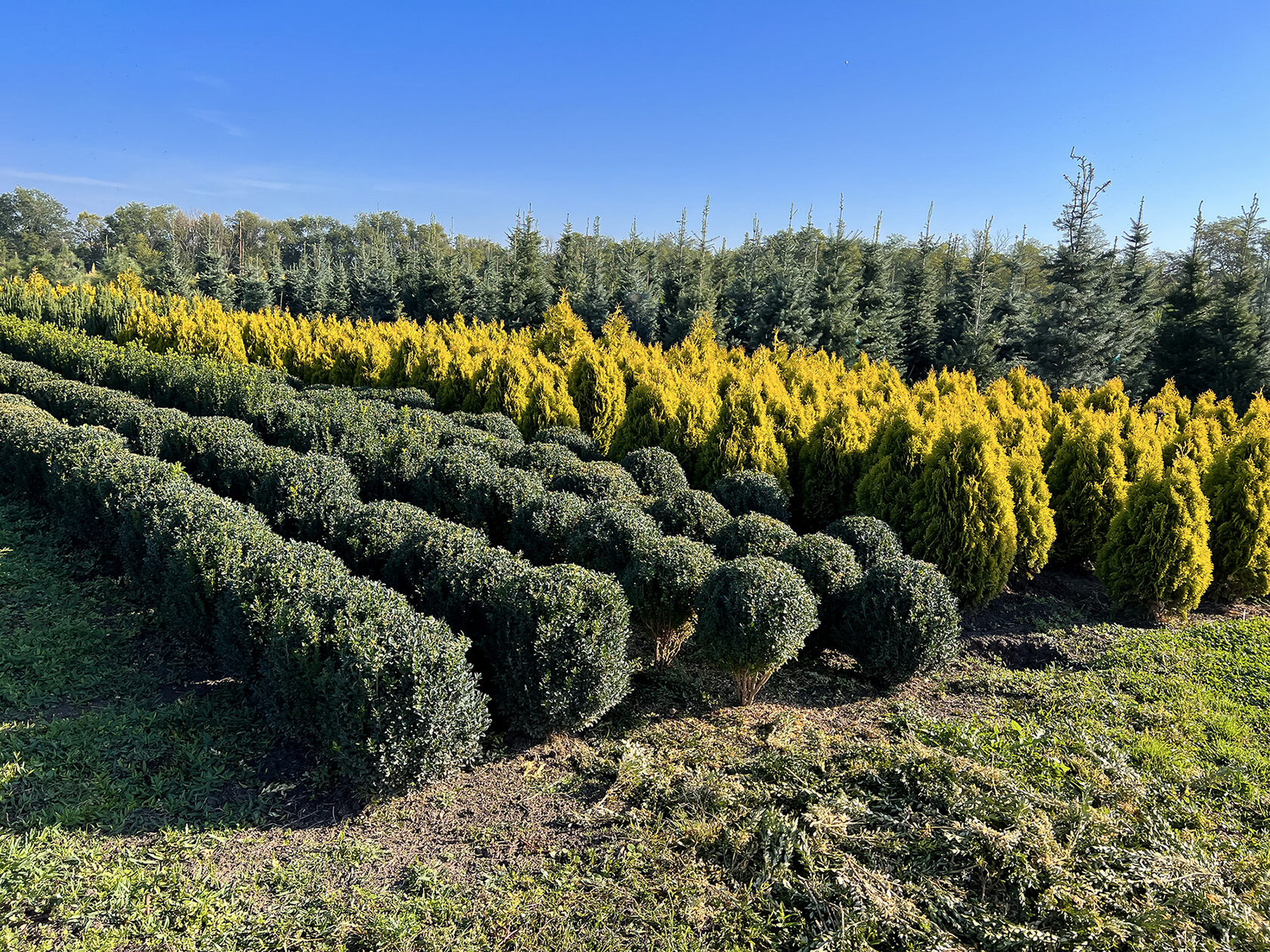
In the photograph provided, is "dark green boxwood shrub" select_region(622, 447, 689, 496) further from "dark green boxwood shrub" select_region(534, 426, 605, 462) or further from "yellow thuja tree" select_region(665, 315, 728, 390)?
"yellow thuja tree" select_region(665, 315, 728, 390)

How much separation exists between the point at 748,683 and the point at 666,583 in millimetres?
941

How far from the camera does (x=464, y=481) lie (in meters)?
6.69

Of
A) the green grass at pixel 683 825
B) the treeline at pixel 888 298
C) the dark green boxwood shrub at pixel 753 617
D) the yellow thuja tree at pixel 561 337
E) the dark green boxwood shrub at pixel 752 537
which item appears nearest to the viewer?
the green grass at pixel 683 825

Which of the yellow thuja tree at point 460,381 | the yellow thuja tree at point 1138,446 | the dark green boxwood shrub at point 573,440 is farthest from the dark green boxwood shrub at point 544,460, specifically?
the yellow thuja tree at point 1138,446

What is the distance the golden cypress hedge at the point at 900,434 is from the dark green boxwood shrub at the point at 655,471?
105cm

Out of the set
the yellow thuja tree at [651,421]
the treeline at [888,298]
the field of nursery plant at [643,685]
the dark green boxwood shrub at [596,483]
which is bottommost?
the field of nursery plant at [643,685]

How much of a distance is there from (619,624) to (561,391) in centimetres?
667

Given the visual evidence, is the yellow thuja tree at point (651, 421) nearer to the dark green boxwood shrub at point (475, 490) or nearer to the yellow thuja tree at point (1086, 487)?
the dark green boxwood shrub at point (475, 490)

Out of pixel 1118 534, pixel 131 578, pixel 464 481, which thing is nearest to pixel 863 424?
pixel 1118 534

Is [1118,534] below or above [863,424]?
below

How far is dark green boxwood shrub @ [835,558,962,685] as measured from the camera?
4715 mm

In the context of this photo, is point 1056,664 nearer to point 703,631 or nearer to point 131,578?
point 703,631

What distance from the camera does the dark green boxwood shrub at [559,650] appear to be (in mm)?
4102

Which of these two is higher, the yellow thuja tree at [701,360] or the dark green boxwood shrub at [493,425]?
the yellow thuja tree at [701,360]
